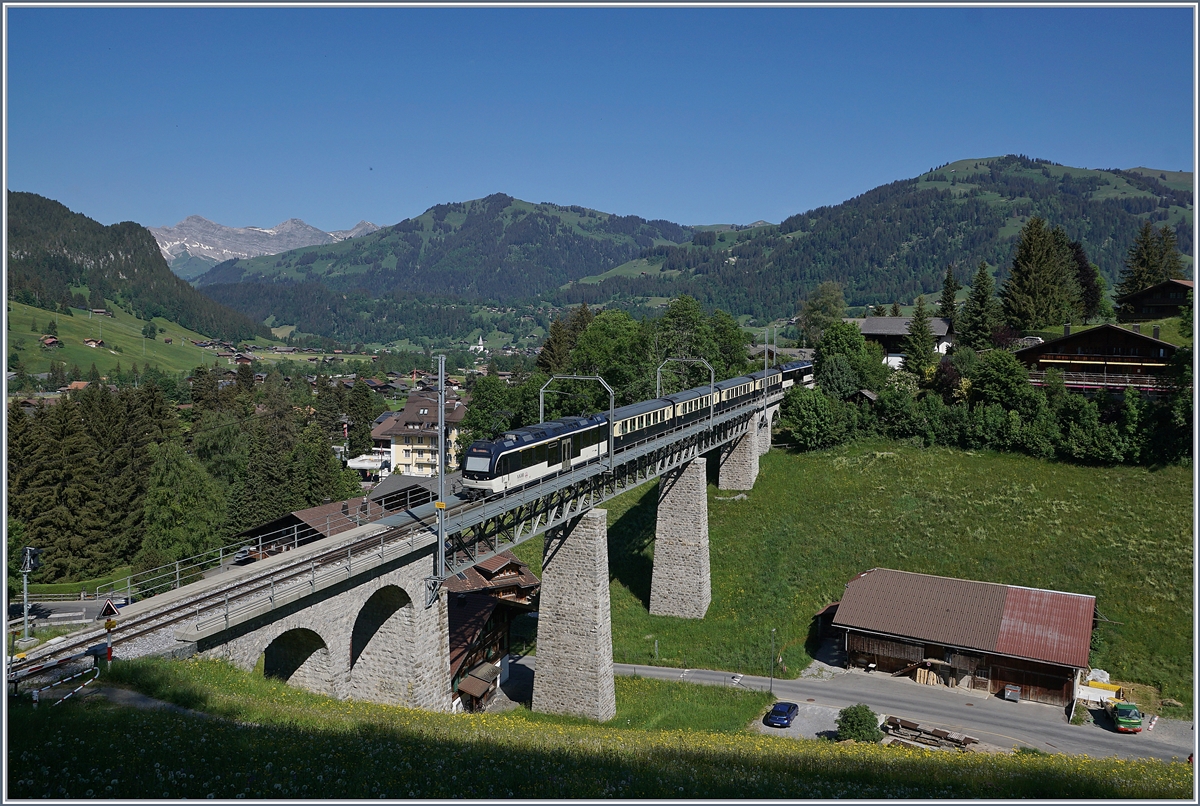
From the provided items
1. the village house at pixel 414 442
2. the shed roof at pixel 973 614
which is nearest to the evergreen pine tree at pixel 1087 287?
the shed roof at pixel 973 614

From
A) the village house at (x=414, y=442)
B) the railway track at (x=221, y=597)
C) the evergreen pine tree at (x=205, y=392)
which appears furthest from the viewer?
the evergreen pine tree at (x=205, y=392)

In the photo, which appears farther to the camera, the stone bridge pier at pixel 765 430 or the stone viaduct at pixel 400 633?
the stone bridge pier at pixel 765 430

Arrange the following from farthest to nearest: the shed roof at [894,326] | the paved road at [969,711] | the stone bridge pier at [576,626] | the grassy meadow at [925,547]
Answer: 1. the shed roof at [894,326]
2. the grassy meadow at [925,547]
3. the stone bridge pier at [576,626]
4. the paved road at [969,711]

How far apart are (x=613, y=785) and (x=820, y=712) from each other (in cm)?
2388

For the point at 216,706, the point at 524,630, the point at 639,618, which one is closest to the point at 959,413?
the point at 639,618

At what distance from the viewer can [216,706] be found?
18859 millimetres

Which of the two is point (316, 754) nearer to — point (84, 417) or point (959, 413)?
point (959, 413)

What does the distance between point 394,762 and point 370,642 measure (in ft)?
38.2

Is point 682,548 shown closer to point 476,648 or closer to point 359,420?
point 476,648

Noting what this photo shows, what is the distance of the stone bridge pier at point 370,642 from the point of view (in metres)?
24.0

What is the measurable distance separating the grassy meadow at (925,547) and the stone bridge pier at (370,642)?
19.2 m

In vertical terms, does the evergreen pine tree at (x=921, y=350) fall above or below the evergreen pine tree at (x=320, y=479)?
above

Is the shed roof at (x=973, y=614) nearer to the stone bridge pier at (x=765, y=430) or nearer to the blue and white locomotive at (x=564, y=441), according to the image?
the blue and white locomotive at (x=564, y=441)

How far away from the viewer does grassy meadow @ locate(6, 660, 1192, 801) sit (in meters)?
14.4
